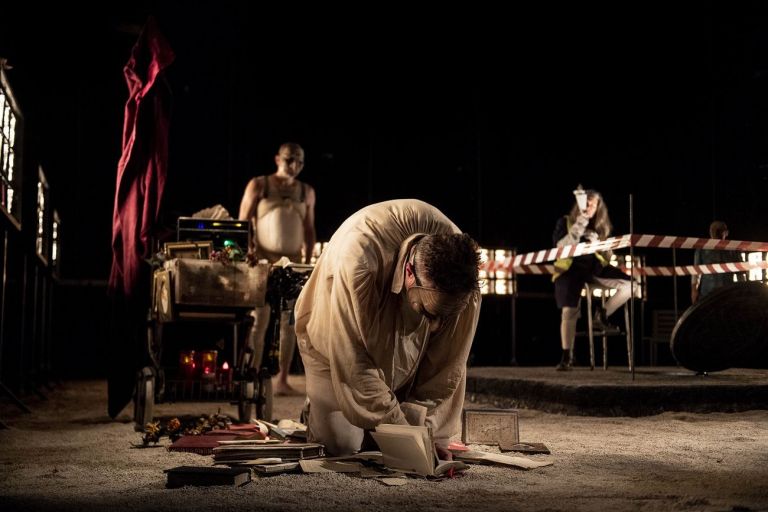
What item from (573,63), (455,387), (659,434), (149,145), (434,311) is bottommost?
(659,434)

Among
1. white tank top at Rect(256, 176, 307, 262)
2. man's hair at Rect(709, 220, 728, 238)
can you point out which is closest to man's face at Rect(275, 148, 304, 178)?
white tank top at Rect(256, 176, 307, 262)

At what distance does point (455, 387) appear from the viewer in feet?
12.2

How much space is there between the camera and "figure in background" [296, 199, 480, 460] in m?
3.14

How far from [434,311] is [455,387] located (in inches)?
28.2

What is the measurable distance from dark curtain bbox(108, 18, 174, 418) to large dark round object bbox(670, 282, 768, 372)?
441 centimetres

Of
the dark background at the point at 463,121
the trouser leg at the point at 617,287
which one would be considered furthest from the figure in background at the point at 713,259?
the dark background at the point at 463,121

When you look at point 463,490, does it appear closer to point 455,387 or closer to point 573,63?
point 455,387

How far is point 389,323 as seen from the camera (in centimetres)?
353

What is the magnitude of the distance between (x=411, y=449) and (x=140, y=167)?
3.31 metres

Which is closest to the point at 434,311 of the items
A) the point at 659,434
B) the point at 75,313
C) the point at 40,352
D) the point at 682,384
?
the point at 659,434

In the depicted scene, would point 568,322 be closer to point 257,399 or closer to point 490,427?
point 257,399

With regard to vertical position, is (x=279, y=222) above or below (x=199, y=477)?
above

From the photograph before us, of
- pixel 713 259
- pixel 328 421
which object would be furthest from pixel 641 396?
pixel 713 259

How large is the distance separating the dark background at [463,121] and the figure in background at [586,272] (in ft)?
16.8
